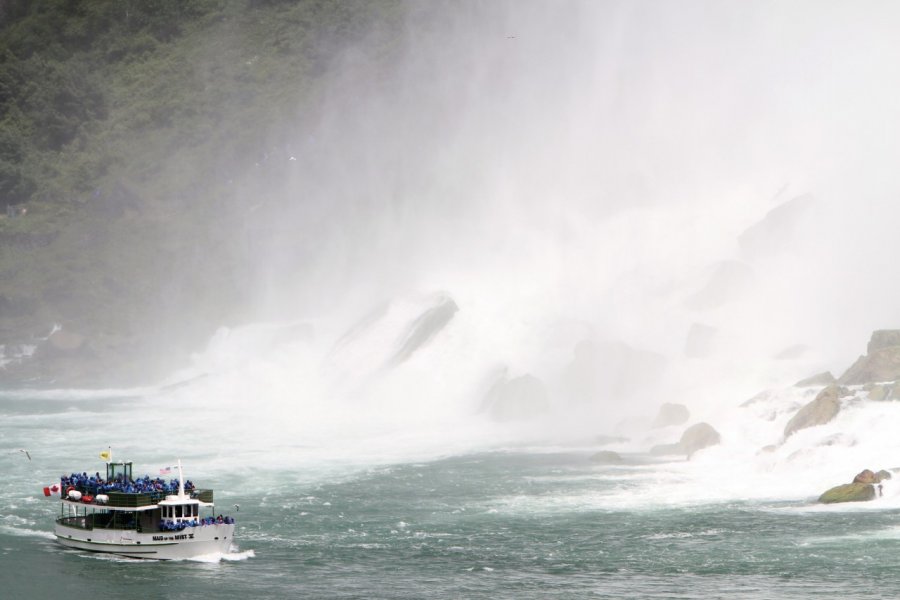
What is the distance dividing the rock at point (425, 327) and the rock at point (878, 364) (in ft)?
102

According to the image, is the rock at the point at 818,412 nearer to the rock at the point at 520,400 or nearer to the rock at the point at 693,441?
the rock at the point at 693,441

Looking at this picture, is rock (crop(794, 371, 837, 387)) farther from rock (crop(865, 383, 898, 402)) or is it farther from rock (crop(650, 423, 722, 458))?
rock (crop(650, 423, 722, 458))

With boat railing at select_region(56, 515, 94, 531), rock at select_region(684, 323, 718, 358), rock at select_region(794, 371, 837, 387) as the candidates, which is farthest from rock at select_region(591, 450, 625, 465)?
boat railing at select_region(56, 515, 94, 531)

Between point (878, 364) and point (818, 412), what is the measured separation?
4.32m

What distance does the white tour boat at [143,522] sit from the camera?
146ft

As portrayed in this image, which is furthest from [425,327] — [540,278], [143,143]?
[143,143]

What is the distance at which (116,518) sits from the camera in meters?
45.8

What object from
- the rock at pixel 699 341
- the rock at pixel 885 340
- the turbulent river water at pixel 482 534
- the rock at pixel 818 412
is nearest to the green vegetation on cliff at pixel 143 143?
the rock at pixel 699 341

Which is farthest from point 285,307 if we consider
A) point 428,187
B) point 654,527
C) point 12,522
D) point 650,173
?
point 654,527

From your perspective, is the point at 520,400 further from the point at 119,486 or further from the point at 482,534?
the point at 119,486

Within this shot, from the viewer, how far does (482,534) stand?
46.4m

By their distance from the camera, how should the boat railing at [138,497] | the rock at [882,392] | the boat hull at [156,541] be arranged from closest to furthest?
1. the boat hull at [156,541]
2. the boat railing at [138,497]
3. the rock at [882,392]

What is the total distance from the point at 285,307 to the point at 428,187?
17310 millimetres

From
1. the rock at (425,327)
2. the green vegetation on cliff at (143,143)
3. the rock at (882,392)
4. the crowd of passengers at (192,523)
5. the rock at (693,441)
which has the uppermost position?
the green vegetation on cliff at (143,143)
